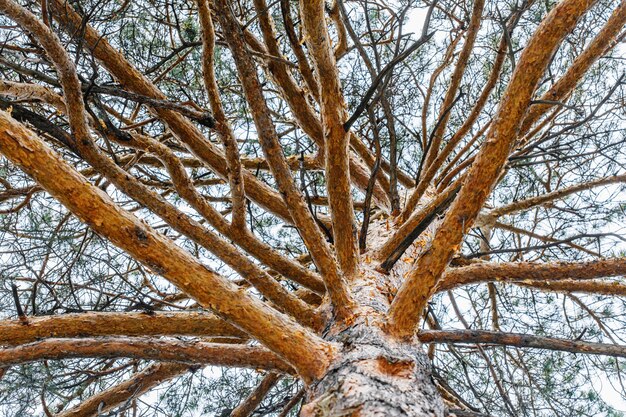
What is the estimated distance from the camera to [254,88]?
137 cm

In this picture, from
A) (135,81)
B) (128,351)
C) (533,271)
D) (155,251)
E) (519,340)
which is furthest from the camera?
(135,81)

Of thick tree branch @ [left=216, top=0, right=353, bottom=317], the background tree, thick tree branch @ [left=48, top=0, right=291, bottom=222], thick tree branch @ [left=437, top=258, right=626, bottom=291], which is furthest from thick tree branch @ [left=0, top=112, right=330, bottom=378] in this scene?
thick tree branch @ [left=48, top=0, right=291, bottom=222]

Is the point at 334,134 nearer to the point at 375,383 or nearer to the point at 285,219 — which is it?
the point at 375,383

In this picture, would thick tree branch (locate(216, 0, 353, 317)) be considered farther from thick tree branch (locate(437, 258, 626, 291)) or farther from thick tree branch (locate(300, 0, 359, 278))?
thick tree branch (locate(437, 258, 626, 291))

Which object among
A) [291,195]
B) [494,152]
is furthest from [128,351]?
[494,152]

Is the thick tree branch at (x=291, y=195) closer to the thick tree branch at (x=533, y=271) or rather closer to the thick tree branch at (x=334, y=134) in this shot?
the thick tree branch at (x=334, y=134)

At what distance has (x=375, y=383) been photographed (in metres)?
1.14

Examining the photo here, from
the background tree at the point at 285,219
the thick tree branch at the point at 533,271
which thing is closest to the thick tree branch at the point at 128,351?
the background tree at the point at 285,219

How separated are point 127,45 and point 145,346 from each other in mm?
1902

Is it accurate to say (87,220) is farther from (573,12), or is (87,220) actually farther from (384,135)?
(384,135)

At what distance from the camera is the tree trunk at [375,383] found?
1.07 metres

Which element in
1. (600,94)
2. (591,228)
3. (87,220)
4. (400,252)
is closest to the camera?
(87,220)

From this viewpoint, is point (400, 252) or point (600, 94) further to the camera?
point (600, 94)

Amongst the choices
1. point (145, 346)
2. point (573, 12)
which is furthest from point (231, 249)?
point (573, 12)
